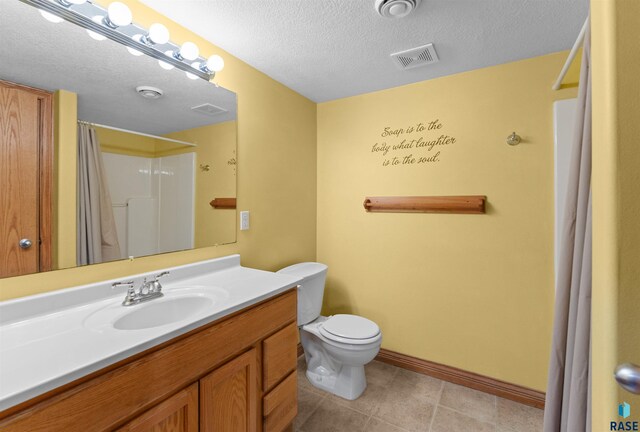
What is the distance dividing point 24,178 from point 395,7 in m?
1.65

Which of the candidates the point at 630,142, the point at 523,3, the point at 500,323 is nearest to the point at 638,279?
the point at 630,142

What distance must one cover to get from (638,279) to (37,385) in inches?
49.2

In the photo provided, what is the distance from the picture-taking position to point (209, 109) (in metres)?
1.63

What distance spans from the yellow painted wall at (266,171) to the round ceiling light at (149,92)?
286mm

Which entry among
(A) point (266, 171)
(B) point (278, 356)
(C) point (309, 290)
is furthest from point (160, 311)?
(A) point (266, 171)

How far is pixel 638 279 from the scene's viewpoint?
535mm

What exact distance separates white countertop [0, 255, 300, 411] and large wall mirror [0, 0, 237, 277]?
0.14 meters

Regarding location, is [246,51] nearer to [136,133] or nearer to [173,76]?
[173,76]

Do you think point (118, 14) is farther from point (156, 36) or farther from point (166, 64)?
point (166, 64)

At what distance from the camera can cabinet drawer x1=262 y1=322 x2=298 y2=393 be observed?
1.25 metres

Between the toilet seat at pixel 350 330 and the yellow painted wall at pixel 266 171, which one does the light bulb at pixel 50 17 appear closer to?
the yellow painted wall at pixel 266 171

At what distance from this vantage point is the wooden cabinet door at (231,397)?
38.9 inches

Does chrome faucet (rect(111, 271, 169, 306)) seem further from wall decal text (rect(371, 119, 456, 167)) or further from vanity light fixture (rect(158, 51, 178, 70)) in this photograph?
wall decal text (rect(371, 119, 456, 167))

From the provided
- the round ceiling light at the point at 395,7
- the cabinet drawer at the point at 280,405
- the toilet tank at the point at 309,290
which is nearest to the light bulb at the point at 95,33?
the round ceiling light at the point at 395,7
